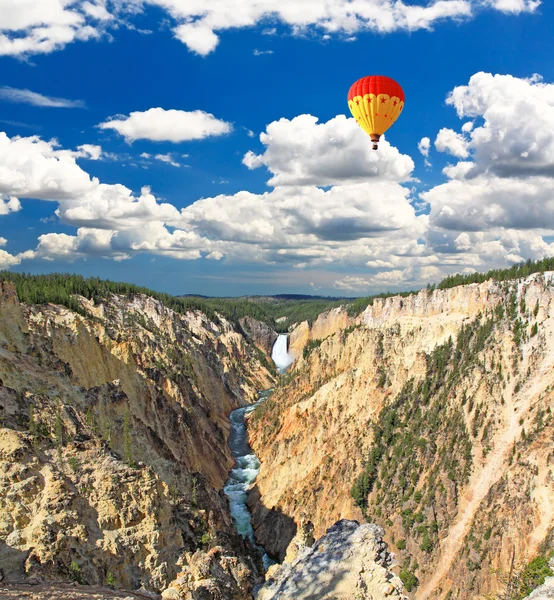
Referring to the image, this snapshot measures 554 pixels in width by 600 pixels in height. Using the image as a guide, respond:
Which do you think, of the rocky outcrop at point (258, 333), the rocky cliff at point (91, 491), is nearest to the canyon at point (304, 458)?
the rocky cliff at point (91, 491)

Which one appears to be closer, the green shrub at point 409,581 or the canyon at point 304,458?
the canyon at point 304,458

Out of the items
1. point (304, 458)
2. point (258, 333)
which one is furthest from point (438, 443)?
point (258, 333)

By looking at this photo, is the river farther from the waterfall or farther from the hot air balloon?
the waterfall

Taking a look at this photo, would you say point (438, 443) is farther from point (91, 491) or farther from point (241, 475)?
point (91, 491)

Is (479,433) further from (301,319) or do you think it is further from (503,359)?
(301,319)

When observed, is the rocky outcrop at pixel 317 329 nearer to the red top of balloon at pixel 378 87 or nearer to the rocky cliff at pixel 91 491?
the red top of balloon at pixel 378 87

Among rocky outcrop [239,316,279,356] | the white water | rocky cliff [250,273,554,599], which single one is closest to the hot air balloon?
rocky cliff [250,273,554,599]

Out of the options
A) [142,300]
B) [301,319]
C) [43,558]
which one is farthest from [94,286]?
[301,319]
